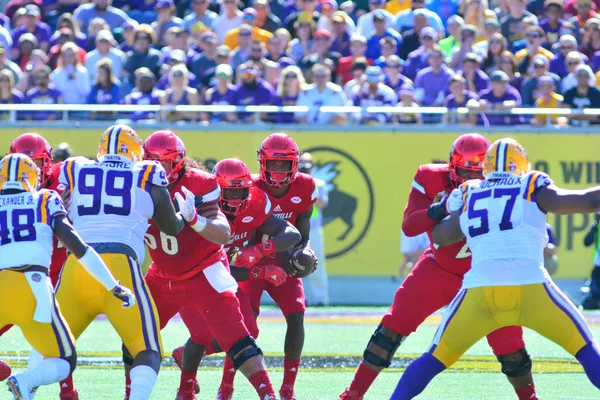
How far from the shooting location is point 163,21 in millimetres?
15055

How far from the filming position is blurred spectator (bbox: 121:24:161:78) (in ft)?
46.9

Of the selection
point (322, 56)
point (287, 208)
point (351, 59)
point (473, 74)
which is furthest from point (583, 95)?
point (287, 208)

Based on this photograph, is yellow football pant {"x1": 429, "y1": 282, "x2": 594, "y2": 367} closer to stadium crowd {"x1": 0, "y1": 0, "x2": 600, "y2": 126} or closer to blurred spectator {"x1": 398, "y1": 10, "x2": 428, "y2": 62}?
stadium crowd {"x1": 0, "y1": 0, "x2": 600, "y2": 126}

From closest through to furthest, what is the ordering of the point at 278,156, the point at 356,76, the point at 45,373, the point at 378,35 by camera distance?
the point at 45,373 → the point at 278,156 → the point at 356,76 → the point at 378,35

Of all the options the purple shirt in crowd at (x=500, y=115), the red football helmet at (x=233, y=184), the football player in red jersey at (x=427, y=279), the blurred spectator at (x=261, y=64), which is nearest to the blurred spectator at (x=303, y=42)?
the blurred spectator at (x=261, y=64)

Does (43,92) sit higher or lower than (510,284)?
higher

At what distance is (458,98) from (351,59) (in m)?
1.78

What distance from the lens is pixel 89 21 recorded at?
15.4 m

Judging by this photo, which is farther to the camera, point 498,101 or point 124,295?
point 498,101

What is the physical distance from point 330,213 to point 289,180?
6036mm

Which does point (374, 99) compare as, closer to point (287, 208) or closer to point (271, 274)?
point (287, 208)

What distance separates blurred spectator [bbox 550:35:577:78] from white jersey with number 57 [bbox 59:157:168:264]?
8.81 meters

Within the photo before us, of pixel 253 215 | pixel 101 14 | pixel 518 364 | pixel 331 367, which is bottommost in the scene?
pixel 331 367

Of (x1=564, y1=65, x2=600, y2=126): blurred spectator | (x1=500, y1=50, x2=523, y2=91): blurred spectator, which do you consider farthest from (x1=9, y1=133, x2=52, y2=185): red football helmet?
(x1=500, y1=50, x2=523, y2=91): blurred spectator
